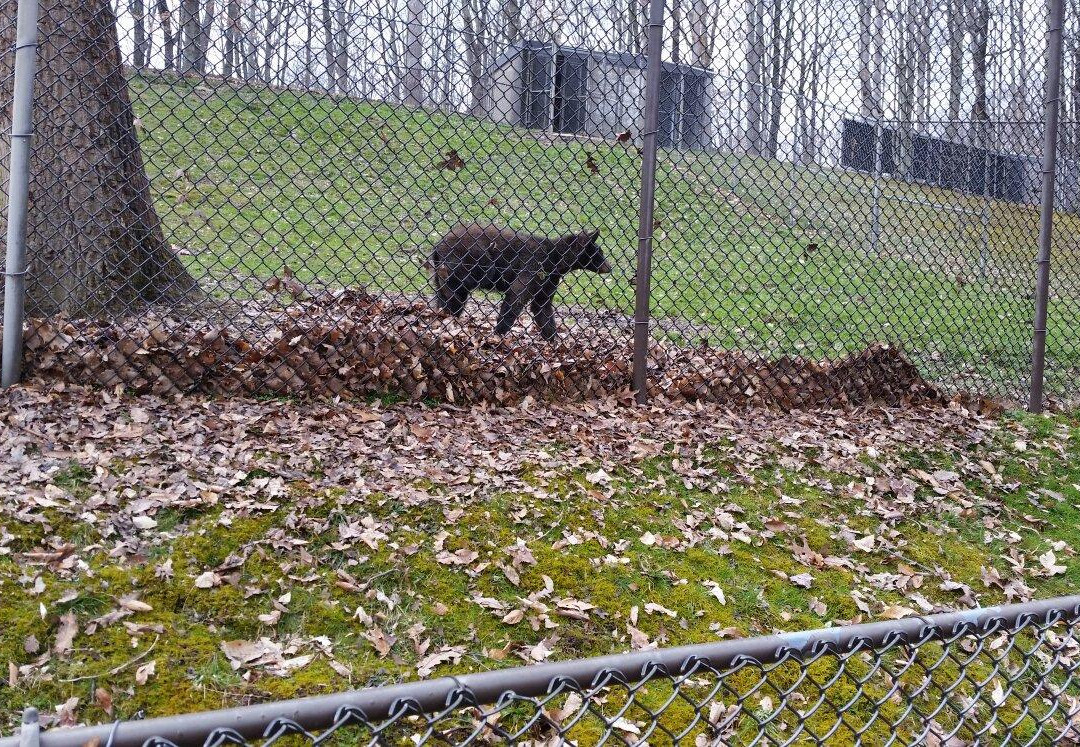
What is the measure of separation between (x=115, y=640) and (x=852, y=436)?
4.39m

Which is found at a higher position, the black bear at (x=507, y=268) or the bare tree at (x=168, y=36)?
the bare tree at (x=168, y=36)

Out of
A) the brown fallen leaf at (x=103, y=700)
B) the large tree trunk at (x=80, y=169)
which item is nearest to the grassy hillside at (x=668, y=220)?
the large tree trunk at (x=80, y=169)

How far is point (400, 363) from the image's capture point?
16.6 ft

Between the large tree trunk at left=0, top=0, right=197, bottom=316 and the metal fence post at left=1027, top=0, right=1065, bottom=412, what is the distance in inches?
239

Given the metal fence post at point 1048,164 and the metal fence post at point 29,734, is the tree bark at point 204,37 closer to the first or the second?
the metal fence post at point 29,734

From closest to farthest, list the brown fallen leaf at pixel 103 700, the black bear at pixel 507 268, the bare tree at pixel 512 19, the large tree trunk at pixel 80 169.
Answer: the brown fallen leaf at pixel 103 700, the large tree trunk at pixel 80 169, the bare tree at pixel 512 19, the black bear at pixel 507 268

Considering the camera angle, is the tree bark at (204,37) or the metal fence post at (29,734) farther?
the tree bark at (204,37)

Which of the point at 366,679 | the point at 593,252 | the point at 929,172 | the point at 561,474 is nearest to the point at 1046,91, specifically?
the point at 929,172

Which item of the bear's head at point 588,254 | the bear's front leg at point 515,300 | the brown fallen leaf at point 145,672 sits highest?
the bear's head at point 588,254

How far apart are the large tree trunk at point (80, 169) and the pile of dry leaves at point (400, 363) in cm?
33

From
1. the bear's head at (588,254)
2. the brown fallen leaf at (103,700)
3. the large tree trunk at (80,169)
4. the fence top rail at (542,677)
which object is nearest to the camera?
the fence top rail at (542,677)

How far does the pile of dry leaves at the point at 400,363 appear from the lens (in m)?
4.52

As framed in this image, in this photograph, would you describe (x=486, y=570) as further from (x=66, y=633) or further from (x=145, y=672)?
(x=66, y=633)

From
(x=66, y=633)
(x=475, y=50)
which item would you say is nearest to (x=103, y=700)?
(x=66, y=633)
